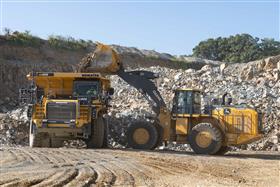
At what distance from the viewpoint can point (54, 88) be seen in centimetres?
1784

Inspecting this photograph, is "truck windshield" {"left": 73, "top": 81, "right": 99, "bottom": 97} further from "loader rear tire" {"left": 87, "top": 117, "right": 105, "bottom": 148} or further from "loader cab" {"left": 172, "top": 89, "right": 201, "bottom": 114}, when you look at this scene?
"loader cab" {"left": 172, "top": 89, "right": 201, "bottom": 114}

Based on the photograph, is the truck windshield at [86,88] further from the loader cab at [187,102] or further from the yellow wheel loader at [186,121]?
the loader cab at [187,102]

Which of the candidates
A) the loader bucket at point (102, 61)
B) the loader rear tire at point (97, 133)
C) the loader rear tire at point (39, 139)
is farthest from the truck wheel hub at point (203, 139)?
the loader rear tire at point (39, 139)

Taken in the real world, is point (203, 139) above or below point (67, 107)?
below

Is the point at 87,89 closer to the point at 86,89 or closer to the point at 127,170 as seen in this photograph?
the point at 86,89

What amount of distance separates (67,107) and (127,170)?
609cm

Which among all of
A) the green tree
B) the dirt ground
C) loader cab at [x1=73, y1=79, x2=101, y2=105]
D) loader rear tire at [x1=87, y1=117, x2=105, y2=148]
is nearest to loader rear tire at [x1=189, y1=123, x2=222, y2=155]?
the dirt ground

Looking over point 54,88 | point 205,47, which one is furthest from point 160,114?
point 205,47

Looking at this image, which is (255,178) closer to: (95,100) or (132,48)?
(95,100)

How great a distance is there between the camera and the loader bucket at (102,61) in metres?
17.9

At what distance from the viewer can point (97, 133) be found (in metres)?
17.2

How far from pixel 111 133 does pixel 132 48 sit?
28.9 m

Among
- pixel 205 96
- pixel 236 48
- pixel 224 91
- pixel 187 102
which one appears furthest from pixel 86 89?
pixel 236 48

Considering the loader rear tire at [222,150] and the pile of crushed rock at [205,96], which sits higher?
the pile of crushed rock at [205,96]
